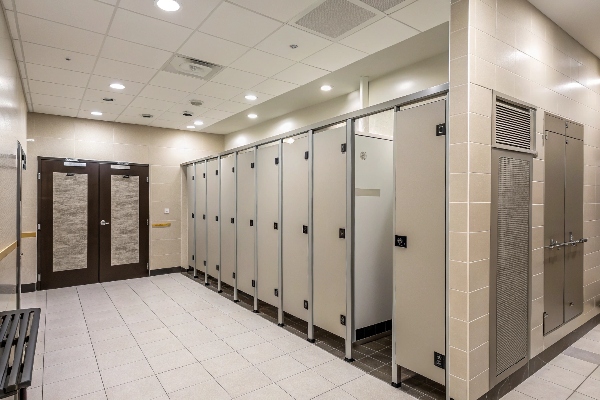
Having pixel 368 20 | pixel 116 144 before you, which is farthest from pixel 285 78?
pixel 116 144

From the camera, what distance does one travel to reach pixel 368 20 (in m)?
3.04

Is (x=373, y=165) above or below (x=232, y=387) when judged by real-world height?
above

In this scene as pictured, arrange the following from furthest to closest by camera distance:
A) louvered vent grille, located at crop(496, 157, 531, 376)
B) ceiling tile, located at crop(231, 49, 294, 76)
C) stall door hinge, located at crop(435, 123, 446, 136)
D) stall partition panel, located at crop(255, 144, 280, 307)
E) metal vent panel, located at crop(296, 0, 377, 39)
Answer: stall partition panel, located at crop(255, 144, 280, 307)
ceiling tile, located at crop(231, 49, 294, 76)
metal vent panel, located at crop(296, 0, 377, 39)
louvered vent grille, located at crop(496, 157, 531, 376)
stall door hinge, located at crop(435, 123, 446, 136)

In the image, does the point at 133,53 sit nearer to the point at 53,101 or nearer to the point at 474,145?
the point at 53,101

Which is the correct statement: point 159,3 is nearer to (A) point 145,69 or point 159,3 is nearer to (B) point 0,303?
(A) point 145,69

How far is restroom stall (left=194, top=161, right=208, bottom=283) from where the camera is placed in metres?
6.88

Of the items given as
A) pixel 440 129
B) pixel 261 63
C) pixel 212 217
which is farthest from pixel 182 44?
pixel 212 217

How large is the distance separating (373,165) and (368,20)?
1.40m

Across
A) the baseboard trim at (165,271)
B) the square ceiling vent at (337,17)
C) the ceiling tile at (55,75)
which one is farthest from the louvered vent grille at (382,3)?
the baseboard trim at (165,271)

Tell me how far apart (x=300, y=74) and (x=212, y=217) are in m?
3.37

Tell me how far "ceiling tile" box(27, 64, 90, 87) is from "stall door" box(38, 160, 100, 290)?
2537mm

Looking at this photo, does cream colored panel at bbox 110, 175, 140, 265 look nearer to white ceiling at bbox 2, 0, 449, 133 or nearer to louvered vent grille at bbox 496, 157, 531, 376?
white ceiling at bbox 2, 0, 449, 133

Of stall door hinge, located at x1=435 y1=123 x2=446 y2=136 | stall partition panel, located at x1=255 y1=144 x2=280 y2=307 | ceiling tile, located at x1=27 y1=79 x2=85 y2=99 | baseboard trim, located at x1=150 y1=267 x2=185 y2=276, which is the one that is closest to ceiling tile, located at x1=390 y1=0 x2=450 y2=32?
stall door hinge, located at x1=435 y1=123 x2=446 y2=136

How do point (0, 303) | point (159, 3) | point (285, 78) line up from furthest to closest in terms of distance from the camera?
1. point (285, 78)
2. point (159, 3)
3. point (0, 303)
